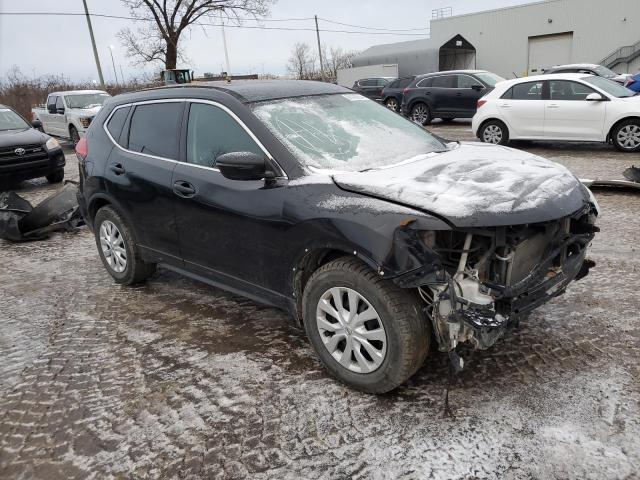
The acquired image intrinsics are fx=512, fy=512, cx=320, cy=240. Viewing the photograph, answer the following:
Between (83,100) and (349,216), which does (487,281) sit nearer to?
(349,216)

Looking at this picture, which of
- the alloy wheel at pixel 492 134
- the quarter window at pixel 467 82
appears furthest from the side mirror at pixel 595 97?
the quarter window at pixel 467 82

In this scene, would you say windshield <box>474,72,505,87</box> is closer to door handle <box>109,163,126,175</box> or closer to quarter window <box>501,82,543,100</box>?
quarter window <box>501,82,543,100</box>

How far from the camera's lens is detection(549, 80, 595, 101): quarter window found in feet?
32.8

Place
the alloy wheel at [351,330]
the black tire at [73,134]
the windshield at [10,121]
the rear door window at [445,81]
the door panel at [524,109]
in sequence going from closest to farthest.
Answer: the alloy wheel at [351,330] → the windshield at [10,121] → the door panel at [524,109] → the rear door window at [445,81] → the black tire at [73,134]

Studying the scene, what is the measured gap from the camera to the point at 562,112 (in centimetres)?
1014

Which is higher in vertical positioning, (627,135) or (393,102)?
(393,102)

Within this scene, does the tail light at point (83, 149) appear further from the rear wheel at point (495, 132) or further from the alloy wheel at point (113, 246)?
the rear wheel at point (495, 132)

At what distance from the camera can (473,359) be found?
318cm

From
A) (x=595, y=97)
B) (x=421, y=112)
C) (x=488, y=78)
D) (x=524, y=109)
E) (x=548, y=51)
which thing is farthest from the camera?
(x=548, y=51)

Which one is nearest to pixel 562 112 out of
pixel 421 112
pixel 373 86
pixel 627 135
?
pixel 627 135

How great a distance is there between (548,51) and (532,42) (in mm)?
1292

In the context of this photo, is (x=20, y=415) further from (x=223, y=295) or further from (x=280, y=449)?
(x=223, y=295)

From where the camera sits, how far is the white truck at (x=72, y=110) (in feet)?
49.9

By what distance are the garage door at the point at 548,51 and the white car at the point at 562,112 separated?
27.2 m
